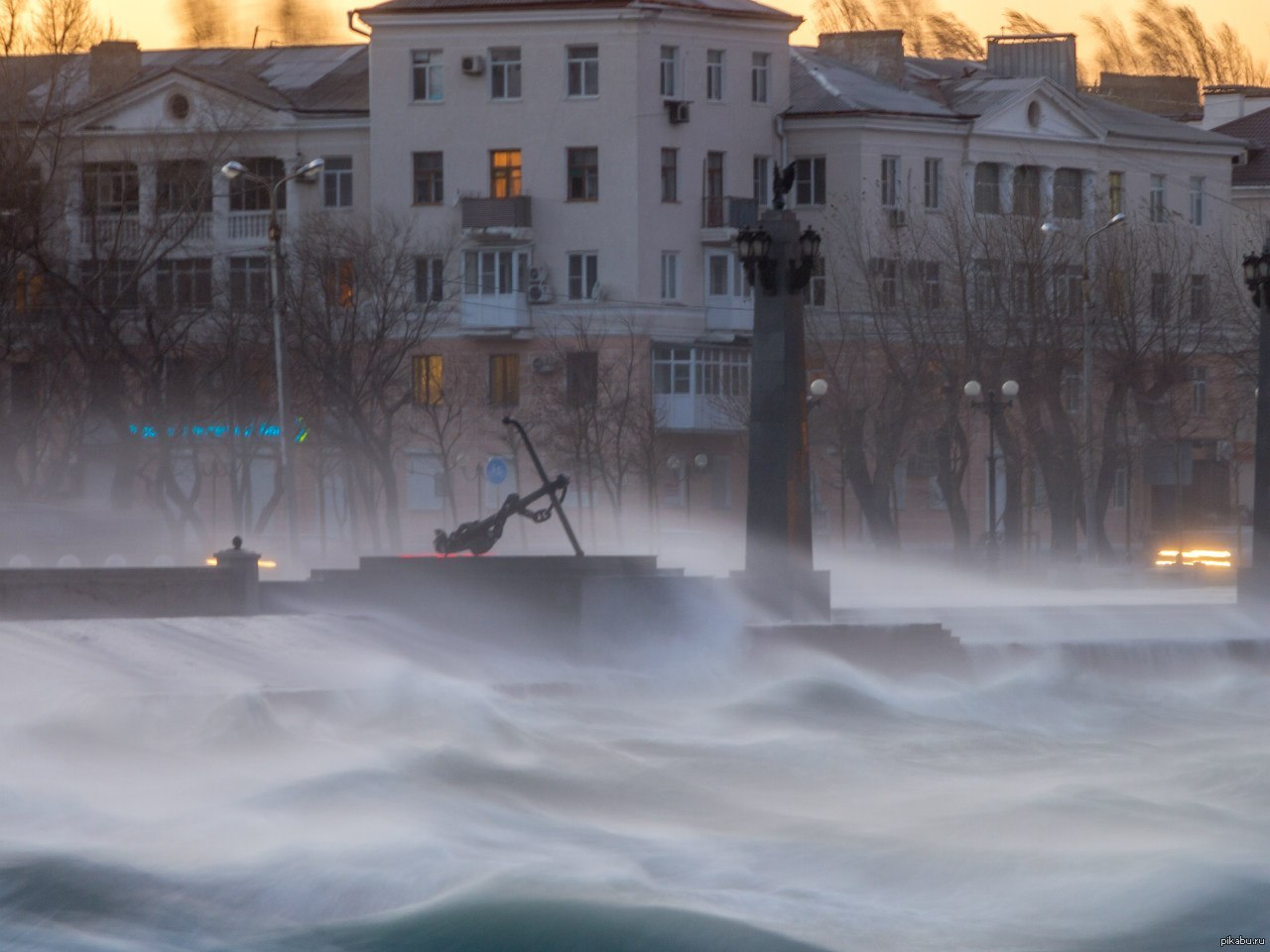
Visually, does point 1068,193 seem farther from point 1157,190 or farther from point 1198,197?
point 1198,197

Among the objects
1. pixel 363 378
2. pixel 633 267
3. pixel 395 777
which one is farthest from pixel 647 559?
pixel 633 267

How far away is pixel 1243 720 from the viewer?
2717cm

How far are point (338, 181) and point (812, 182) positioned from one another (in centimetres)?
1276

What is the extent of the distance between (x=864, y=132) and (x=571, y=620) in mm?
39407

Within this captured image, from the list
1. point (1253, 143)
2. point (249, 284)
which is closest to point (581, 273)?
point (249, 284)

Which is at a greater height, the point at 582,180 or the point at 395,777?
the point at 582,180

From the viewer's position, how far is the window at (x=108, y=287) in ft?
139

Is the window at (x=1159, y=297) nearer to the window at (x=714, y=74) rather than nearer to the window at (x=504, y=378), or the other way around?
Result: the window at (x=714, y=74)

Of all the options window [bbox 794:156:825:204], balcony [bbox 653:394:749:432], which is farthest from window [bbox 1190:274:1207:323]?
balcony [bbox 653:394:749:432]

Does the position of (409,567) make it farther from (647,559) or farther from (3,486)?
(3,486)

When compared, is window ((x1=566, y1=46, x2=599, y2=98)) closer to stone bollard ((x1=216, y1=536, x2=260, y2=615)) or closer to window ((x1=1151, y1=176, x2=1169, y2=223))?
window ((x1=1151, y1=176, x2=1169, y2=223))

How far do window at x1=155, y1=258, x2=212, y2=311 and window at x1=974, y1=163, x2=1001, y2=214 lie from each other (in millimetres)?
21028

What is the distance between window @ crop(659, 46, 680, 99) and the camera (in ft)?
202

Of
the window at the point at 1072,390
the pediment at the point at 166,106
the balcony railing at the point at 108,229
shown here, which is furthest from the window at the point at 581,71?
the window at the point at 1072,390
